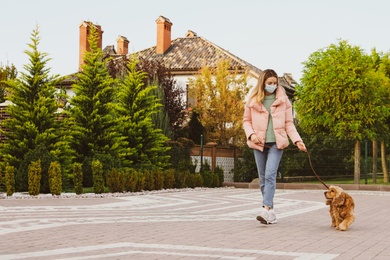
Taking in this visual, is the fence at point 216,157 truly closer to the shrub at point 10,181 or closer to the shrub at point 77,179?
the shrub at point 77,179

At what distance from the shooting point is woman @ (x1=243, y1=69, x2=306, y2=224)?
30.9 feet

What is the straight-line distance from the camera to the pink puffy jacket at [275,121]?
9.45 m

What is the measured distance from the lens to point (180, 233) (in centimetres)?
847

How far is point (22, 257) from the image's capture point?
20.7ft

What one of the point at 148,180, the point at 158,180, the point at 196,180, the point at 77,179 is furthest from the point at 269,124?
the point at 196,180

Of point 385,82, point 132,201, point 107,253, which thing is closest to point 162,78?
point 385,82

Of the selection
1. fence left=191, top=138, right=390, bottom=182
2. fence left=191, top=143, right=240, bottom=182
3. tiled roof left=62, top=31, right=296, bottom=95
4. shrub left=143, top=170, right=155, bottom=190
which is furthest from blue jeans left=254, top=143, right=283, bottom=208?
tiled roof left=62, top=31, right=296, bottom=95

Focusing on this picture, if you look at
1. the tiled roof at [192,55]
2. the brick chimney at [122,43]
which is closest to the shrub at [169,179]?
the tiled roof at [192,55]

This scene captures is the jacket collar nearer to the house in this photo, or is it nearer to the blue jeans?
the blue jeans

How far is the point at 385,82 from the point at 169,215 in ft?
63.1

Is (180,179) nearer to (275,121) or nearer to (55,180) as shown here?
(55,180)

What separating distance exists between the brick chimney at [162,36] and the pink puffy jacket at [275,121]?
3852cm

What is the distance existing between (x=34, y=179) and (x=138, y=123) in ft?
19.3

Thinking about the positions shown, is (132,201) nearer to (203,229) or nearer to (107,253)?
(203,229)
